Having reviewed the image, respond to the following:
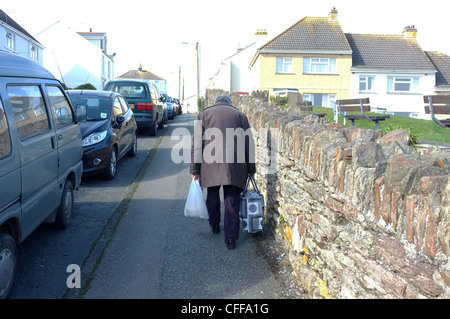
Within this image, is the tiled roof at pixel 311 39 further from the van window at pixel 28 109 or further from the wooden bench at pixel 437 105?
the van window at pixel 28 109

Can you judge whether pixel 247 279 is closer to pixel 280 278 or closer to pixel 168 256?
pixel 280 278

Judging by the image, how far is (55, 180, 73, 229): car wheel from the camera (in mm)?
5496

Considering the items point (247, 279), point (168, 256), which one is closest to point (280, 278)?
point (247, 279)

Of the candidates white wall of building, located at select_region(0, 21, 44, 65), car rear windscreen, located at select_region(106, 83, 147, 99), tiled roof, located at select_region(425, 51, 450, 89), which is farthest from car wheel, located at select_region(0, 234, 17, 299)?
tiled roof, located at select_region(425, 51, 450, 89)

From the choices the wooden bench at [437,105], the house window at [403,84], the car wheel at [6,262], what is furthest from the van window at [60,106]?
the house window at [403,84]

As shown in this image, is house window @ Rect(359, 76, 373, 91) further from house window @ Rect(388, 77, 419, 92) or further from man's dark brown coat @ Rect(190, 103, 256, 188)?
man's dark brown coat @ Rect(190, 103, 256, 188)

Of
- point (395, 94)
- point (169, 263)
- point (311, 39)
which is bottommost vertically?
point (169, 263)

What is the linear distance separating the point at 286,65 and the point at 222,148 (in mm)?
33273

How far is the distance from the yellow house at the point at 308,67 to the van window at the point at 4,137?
33.4 m

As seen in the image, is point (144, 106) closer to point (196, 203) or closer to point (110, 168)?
point (110, 168)

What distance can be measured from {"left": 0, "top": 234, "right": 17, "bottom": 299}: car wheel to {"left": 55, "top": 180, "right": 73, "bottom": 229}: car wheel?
167cm

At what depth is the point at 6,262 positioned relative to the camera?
368 cm

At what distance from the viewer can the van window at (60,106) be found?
18.0 ft

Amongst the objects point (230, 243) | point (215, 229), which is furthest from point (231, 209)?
point (215, 229)
